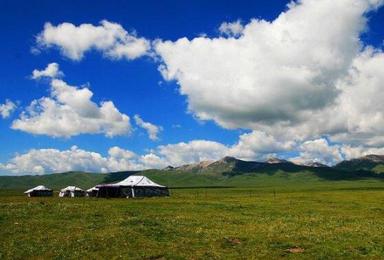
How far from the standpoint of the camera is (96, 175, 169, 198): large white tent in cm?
12150

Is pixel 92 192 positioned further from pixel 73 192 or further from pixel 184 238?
pixel 184 238

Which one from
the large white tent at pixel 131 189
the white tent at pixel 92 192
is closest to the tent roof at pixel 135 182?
the large white tent at pixel 131 189

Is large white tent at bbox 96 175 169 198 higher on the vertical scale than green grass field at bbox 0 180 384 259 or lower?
higher

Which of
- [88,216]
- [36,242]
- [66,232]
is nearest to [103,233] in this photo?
[66,232]

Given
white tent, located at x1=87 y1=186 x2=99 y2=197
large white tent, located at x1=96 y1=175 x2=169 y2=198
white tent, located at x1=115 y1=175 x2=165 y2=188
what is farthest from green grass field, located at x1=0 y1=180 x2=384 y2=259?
white tent, located at x1=87 y1=186 x2=99 y2=197

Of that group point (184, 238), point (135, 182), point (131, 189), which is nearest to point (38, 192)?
point (135, 182)

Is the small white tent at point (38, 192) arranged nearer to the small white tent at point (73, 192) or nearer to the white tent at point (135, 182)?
the small white tent at point (73, 192)

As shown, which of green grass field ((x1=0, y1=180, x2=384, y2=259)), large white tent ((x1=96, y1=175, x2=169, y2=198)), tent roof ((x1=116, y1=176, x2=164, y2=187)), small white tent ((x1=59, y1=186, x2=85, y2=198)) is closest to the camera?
green grass field ((x1=0, y1=180, x2=384, y2=259))

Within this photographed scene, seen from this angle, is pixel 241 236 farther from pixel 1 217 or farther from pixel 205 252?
pixel 1 217

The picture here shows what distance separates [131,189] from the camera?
122m

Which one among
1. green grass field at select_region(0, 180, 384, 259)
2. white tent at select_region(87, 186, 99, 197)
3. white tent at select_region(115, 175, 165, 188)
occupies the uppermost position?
white tent at select_region(115, 175, 165, 188)

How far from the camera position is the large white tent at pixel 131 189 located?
121500 mm

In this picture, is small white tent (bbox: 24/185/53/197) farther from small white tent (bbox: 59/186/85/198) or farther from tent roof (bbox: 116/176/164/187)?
tent roof (bbox: 116/176/164/187)

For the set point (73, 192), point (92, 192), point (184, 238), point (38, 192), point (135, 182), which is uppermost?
point (135, 182)
